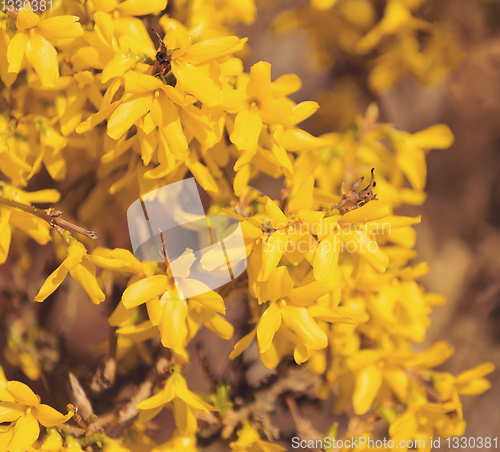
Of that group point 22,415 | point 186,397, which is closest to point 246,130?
point 186,397

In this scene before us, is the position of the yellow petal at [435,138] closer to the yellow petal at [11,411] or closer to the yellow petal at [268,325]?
the yellow petal at [268,325]

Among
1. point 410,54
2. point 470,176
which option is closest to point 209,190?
point 410,54

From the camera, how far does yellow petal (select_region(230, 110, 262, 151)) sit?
0.69m

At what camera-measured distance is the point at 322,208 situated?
78cm

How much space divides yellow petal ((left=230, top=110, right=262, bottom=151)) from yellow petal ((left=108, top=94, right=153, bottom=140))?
0.12 metres

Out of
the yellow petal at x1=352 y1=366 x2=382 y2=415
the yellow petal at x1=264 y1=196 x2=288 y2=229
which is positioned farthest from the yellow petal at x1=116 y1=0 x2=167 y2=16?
the yellow petal at x1=352 y1=366 x2=382 y2=415

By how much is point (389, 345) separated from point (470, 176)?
1.12 meters

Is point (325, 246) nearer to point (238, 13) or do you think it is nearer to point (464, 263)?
point (238, 13)

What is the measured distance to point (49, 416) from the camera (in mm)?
694

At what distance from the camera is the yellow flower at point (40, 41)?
0.69 metres

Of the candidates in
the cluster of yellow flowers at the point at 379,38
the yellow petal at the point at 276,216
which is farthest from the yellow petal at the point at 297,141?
the cluster of yellow flowers at the point at 379,38

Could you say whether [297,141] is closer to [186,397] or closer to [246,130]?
[246,130]

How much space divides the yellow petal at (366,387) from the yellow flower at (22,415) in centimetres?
45

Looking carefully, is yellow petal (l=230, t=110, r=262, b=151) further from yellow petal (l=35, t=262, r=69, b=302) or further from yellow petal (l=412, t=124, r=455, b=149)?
yellow petal (l=412, t=124, r=455, b=149)
